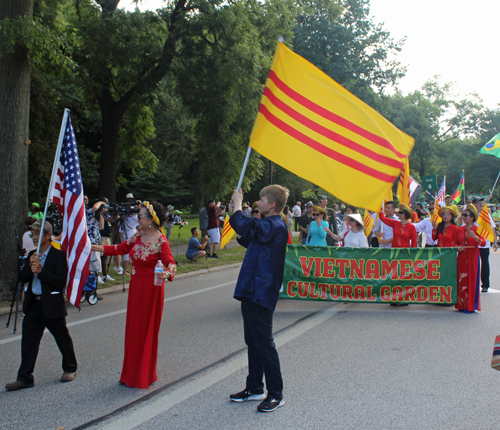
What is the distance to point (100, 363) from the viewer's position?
5453mm

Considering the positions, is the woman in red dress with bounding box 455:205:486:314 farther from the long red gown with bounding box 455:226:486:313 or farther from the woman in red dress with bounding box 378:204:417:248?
the woman in red dress with bounding box 378:204:417:248

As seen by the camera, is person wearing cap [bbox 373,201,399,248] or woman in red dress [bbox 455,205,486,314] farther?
person wearing cap [bbox 373,201,399,248]

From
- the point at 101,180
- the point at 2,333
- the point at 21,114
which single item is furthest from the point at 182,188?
the point at 2,333

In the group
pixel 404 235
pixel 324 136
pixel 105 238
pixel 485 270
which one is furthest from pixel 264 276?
pixel 105 238

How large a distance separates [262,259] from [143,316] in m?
1.42

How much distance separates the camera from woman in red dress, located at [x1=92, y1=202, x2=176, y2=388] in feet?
15.4

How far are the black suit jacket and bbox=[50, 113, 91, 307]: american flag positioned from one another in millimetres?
90

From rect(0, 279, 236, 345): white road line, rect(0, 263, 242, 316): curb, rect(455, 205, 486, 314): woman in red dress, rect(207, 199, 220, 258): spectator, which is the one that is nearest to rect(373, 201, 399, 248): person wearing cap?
rect(455, 205, 486, 314): woman in red dress

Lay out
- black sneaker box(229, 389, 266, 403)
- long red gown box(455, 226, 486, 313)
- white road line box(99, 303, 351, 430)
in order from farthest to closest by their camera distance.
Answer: long red gown box(455, 226, 486, 313)
black sneaker box(229, 389, 266, 403)
white road line box(99, 303, 351, 430)

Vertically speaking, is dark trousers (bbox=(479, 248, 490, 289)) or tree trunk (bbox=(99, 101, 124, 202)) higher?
tree trunk (bbox=(99, 101, 124, 202))

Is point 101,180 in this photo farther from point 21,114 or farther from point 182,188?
point 182,188

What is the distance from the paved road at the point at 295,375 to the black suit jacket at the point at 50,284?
0.71 metres

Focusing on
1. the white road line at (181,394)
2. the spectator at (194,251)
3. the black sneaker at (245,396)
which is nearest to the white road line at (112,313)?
the white road line at (181,394)

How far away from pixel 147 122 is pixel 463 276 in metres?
16.9
